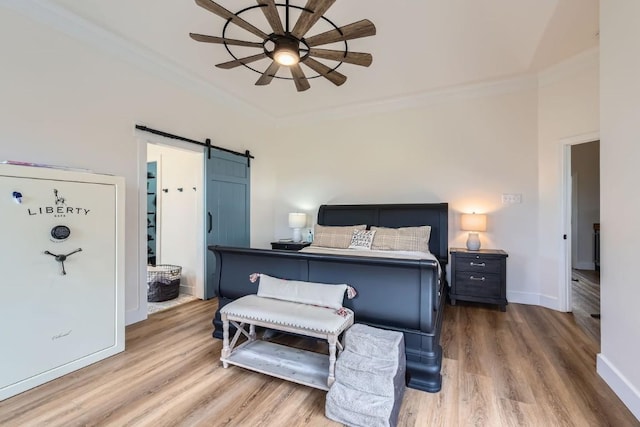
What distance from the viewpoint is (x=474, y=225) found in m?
3.90

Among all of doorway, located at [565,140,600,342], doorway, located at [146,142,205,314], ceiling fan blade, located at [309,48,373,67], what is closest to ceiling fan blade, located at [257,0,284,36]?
ceiling fan blade, located at [309,48,373,67]

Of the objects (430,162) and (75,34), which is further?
(430,162)

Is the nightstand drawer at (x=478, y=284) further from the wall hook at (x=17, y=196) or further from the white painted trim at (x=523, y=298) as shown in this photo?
the wall hook at (x=17, y=196)

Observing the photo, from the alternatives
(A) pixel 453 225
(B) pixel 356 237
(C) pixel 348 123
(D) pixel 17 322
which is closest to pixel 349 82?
(C) pixel 348 123

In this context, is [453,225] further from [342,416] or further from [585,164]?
[585,164]

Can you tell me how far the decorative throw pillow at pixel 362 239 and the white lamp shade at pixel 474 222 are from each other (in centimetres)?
123

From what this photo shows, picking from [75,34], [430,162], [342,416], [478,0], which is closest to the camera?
[342,416]

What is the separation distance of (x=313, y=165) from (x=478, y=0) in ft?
10.7

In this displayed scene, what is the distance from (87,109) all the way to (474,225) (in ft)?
15.0

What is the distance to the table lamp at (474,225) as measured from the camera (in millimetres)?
3867

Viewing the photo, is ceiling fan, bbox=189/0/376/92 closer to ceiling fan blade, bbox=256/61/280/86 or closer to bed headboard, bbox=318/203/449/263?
ceiling fan blade, bbox=256/61/280/86

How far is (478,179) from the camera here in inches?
161

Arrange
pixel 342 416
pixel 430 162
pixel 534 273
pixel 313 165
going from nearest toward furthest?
pixel 342 416
pixel 534 273
pixel 430 162
pixel 313 165

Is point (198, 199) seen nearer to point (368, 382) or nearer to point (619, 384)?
point (368, 382)
